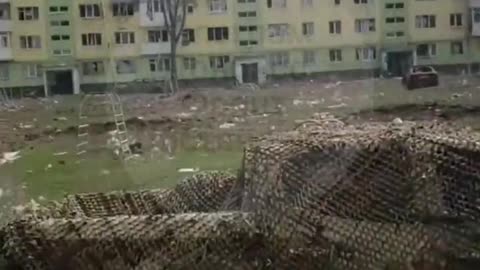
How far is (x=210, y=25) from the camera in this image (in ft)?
11.1

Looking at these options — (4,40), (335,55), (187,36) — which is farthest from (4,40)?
(335,55)

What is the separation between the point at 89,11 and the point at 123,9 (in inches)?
5.3

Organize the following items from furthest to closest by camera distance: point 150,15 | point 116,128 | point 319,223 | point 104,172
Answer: point 116,128
point 104,172
point 150,15
point 319,223

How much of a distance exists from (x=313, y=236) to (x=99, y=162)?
Answer: 2.95 m

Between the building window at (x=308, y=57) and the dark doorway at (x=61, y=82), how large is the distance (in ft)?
2.84

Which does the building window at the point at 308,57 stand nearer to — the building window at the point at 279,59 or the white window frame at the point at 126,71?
the building window at the point at 279,59

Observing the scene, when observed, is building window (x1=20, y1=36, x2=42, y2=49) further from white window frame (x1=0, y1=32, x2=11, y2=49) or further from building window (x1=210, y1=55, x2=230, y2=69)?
building window (x1=210, y1=55, x2=230, y2=69)

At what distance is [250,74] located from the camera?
342cm

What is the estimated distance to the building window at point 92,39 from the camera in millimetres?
3307

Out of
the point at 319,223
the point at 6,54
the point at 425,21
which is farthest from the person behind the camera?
the point at 6,54

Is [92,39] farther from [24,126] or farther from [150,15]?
[24,126]

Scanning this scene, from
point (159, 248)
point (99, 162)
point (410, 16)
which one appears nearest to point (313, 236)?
point (159, 248)

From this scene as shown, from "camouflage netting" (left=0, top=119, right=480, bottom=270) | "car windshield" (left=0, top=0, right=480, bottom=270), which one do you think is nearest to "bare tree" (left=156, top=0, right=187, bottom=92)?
"car windshield" (left=0, top=0, right=480, bottom=270)

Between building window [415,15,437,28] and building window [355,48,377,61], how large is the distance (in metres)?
0.23
